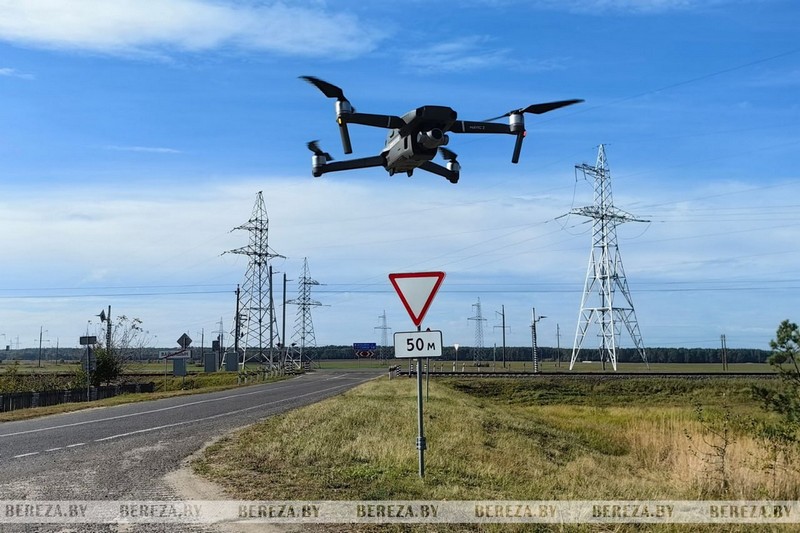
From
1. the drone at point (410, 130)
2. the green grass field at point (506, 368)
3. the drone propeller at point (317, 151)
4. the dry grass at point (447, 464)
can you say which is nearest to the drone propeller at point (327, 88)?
the drone at point (410, 130)

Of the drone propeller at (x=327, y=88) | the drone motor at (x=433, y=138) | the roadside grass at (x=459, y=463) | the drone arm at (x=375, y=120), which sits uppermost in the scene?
the drone propeller at (x=327, y=88)

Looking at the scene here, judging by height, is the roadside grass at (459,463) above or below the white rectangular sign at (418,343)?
below

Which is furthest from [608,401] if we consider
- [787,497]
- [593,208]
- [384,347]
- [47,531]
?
[384,347]

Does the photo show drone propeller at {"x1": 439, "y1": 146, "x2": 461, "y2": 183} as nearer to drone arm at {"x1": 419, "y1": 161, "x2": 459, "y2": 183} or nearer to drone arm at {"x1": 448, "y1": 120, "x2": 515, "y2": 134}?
drone arm at {"x1": 419, "y1": 161, "x2": 459, "y2": 183}

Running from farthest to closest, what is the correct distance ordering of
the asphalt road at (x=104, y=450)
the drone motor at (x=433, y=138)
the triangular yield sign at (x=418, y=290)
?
1. the drone motor at (x=433, y=138)
2. the triangular yield sign at (x=418, y=290)
3. the asphalt road at (x=104, y=450)

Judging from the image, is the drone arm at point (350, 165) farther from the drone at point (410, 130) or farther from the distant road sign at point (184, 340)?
the distant road sign at point (184, 340)

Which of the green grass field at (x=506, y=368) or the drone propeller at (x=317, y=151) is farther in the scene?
the green grass field at (x=506, y=368)

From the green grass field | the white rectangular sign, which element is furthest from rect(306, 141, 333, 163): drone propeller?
the green grass field

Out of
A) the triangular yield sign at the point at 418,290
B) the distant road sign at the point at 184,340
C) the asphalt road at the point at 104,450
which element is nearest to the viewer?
the asphalt road at the point at 104,450
